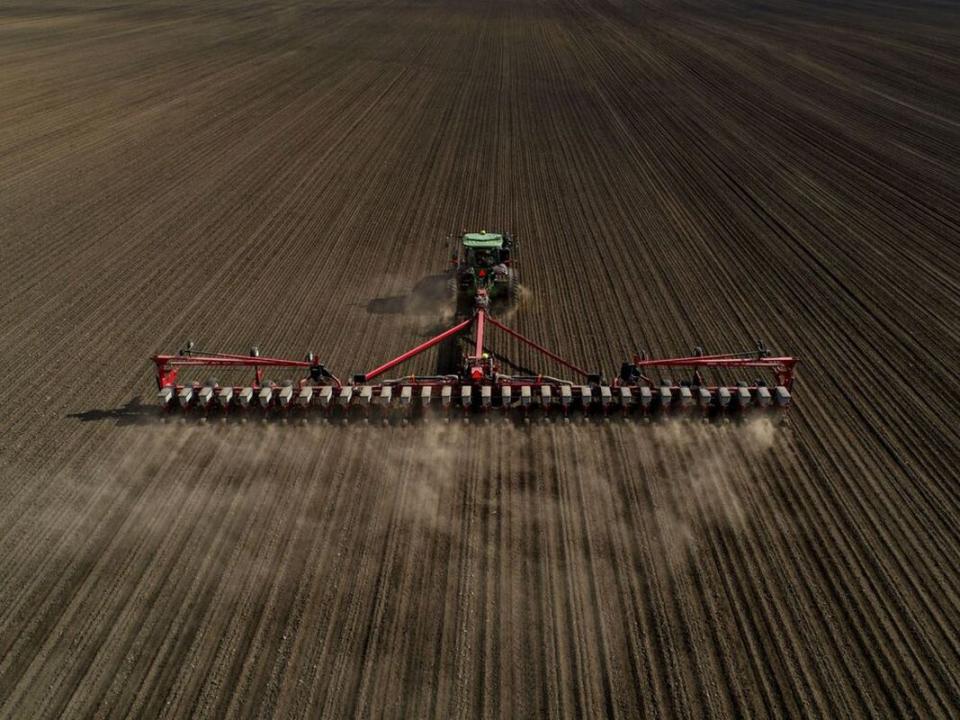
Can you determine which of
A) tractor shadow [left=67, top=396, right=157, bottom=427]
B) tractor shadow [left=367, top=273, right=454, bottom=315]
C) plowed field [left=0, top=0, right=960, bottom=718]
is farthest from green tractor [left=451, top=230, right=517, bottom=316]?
tractor shadow [left=67, top=396, right=157, bottom=427]

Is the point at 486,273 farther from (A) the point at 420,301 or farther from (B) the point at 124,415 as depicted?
(B) the point at 124,415

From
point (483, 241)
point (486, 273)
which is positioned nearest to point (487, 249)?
point (483, 241)

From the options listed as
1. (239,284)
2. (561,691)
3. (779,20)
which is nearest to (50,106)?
(239,284)

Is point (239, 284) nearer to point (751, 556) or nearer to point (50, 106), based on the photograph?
point (751, 556)

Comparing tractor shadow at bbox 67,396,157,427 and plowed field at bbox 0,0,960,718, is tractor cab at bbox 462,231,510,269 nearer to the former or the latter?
plowed field at bbox 0,0,960,718

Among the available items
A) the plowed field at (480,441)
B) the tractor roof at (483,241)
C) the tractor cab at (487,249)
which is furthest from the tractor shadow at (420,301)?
the tractor roof at (483,241)

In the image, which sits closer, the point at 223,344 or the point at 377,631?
the point at 377,631

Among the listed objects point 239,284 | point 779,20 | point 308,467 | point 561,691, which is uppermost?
point 779,20
